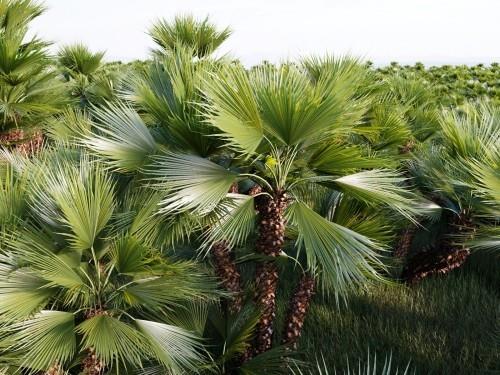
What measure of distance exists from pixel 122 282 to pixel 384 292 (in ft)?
10.6

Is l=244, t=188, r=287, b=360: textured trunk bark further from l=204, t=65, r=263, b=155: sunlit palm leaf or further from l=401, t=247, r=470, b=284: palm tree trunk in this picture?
l=401, t=247, r=470, b=284: palm tree trunk

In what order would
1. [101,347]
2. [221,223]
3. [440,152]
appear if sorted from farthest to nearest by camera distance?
[440,152], [221,223], [101,347]

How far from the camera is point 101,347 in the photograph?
2887 mm

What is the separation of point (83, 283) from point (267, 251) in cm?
113

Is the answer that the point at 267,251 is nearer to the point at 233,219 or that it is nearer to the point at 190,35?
the point at 233,219

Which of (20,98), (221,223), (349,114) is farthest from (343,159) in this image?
(20,98)

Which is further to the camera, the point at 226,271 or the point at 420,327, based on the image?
the point at 420,327

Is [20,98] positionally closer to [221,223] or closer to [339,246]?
[221,223]

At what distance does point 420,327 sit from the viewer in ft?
16.4

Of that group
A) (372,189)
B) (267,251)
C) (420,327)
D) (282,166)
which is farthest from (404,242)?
(282,166)

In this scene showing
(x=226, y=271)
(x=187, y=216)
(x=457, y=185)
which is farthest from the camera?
(x=457, y=185)

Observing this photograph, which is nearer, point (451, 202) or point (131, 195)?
point (131, 195)

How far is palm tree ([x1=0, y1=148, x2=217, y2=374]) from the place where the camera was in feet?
9.65

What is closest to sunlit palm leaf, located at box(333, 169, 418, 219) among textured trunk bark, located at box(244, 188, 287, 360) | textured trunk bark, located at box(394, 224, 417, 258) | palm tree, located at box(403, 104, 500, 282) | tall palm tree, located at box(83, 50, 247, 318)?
textured trunk bark, located at box(244, 188, 287, 360)
